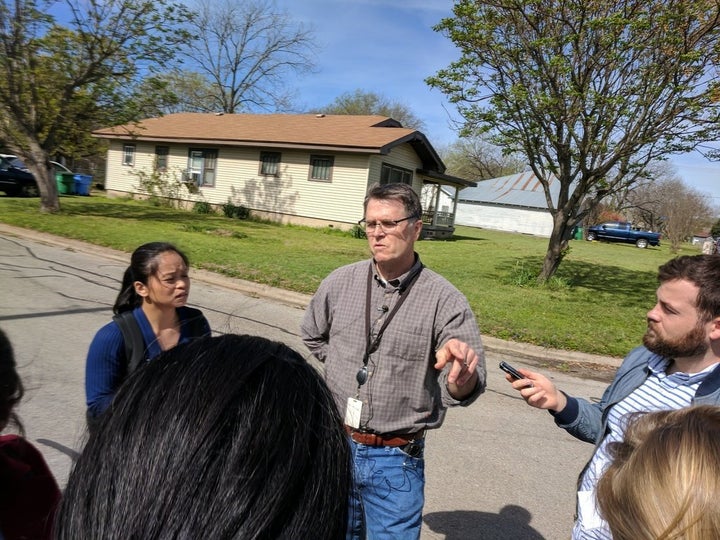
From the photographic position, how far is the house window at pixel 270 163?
77.9 ft

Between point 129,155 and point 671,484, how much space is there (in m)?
31.3

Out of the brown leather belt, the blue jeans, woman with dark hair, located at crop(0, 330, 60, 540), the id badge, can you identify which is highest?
woman with dark hair, located at crop(0, 330, 60, 540)

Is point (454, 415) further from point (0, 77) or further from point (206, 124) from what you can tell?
point (206, 124)

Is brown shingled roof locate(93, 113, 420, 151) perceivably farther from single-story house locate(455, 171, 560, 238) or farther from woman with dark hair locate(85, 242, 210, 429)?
single-story house locate(455, 171, 560, 238)

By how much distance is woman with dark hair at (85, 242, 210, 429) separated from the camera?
230 centimetres

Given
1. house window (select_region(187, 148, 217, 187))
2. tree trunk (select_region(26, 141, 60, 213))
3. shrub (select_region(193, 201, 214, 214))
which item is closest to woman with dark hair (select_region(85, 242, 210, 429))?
tree trunk (select_region(26, 141, 60, 213))

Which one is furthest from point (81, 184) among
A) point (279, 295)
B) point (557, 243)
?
point (557, 243)

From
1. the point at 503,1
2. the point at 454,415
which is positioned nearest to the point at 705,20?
the point at 503,1

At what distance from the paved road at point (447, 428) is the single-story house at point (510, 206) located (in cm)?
4068

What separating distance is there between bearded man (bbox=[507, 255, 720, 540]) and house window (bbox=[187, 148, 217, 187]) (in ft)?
81.7

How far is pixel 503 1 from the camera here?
440 inches

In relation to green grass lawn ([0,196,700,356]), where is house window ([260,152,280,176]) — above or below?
above

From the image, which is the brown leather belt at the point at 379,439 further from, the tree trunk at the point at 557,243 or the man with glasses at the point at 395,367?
the tree trunk at the point at 557,243

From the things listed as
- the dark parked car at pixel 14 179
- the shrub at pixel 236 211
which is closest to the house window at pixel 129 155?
the dark parked car at pixel 14 179
